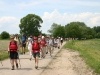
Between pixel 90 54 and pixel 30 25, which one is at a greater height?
pixel 30 25

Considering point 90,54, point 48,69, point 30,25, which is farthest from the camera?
point 30,25

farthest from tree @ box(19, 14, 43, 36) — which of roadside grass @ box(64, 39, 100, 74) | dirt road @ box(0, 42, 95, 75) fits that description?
dirt road @ box(0, 42, 95, 75)

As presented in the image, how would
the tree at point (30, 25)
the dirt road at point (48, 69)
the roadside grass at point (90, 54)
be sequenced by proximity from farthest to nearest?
1. the tree at point (30, 25)
2. the roadside grass at point (90, 54)
3. the dirt road at point (48, 69)

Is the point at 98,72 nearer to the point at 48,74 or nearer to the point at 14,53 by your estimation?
the point at 48,74

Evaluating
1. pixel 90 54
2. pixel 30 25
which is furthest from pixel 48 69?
pixel 30 25

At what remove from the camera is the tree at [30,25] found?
9806 centimetres

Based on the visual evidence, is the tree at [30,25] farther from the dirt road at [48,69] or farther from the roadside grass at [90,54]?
the dirt road at [48,69]

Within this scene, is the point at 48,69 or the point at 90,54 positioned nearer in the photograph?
the point at 48,69


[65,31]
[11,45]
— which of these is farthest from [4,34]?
[11,45]

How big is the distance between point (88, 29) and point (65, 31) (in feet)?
66.8

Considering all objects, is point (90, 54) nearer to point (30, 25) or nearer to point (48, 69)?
point (48, 69)

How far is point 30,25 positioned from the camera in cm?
9975

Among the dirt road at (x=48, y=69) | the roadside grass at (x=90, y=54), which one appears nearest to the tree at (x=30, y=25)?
the roadside grass at (x=90, y=54)

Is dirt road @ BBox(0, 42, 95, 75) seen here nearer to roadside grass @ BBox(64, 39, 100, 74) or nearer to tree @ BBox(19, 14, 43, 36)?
roadside grass @ BBox(64, 39, 100, 74)
